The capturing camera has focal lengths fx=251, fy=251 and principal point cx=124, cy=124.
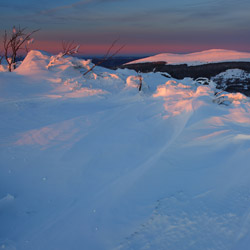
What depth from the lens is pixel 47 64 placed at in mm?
4727

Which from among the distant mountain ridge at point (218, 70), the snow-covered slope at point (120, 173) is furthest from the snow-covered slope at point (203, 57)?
the snow-covered slope at point (120, 173)

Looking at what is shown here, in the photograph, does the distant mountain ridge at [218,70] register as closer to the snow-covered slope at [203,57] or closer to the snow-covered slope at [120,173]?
the snow-covered slope at [203,57]

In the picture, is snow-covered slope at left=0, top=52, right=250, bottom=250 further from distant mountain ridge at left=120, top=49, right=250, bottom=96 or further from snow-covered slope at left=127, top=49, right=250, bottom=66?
snow-covered slope at left=127, top=49, right=250, bottom=66

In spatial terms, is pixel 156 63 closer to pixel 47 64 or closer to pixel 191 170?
pixel 47 64

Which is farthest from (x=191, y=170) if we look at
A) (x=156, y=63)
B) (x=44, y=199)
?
(x=156, y=63)

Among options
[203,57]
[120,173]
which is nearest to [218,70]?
[203,57]

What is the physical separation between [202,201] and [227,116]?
6.58ft

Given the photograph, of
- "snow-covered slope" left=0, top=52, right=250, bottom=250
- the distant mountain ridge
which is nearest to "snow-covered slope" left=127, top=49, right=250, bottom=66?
the distant mountain ridge

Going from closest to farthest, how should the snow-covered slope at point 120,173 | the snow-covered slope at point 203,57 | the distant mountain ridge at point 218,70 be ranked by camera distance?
the snow-covered slope at point 120,173
the distant mountain ridge at point 218,70
the snow-covered slope at point 203,57

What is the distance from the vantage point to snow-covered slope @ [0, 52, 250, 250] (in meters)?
1.44

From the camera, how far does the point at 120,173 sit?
2043 mm

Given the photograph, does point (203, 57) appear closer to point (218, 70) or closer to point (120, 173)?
point (218, 70)

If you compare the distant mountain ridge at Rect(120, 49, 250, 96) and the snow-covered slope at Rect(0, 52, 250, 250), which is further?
→ the distant mountain ridge at Rect(120, 49, 250, 96)

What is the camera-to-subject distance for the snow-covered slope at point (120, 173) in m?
1.44
